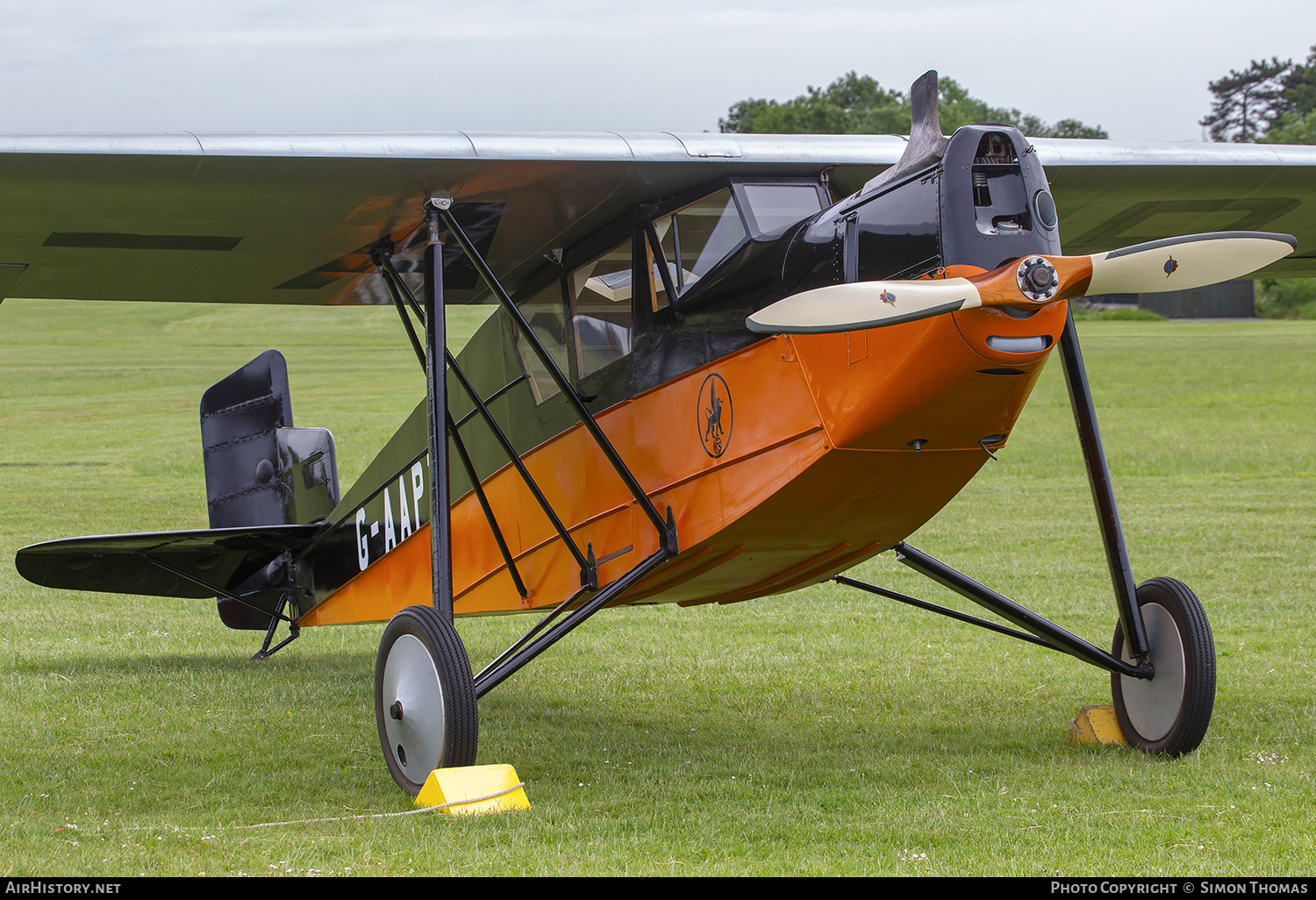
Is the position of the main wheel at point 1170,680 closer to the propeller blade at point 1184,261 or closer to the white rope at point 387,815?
the propeller blade at point 1184,261

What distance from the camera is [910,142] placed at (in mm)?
5004

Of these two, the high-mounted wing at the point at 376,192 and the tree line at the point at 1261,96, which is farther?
the tree line at the point at 1261,96

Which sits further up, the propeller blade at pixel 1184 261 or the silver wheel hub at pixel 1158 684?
the propeller blade at pixel 1184 261

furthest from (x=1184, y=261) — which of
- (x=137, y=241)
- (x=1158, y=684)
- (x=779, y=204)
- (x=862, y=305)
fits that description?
(x=137, y=241)

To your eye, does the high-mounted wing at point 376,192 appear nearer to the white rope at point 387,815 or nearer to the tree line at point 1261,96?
the white rope at point 387,815

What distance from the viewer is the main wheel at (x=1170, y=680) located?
20.0 feet

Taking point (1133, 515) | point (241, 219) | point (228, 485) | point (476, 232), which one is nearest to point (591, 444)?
point (476, 232)

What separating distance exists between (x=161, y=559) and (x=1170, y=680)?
6.63m

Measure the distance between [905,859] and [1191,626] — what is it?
7.89 ft

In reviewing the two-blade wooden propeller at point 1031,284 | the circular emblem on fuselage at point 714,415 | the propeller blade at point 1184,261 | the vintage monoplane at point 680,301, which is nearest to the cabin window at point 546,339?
the vintage monoplane at point 680,301

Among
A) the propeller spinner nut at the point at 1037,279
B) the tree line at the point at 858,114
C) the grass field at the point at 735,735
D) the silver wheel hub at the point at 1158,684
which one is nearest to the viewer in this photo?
the propeller spinner nut at the point at 1037,279

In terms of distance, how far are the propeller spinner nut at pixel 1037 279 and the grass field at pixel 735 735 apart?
2.06m

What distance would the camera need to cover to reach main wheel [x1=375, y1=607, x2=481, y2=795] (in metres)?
5.52

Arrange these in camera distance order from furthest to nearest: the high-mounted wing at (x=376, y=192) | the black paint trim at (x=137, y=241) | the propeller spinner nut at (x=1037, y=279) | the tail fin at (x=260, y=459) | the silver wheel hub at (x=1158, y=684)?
1. the tail fin at (x=260, y=459)
2. the black paint trim at (x=137, y=241)
3. the silver wheel hub at (x=1158, y=684)
4. the high-mounted wing at (x=376, y=192)
5. the propeller spinner nut at (x=1037, y=279)
